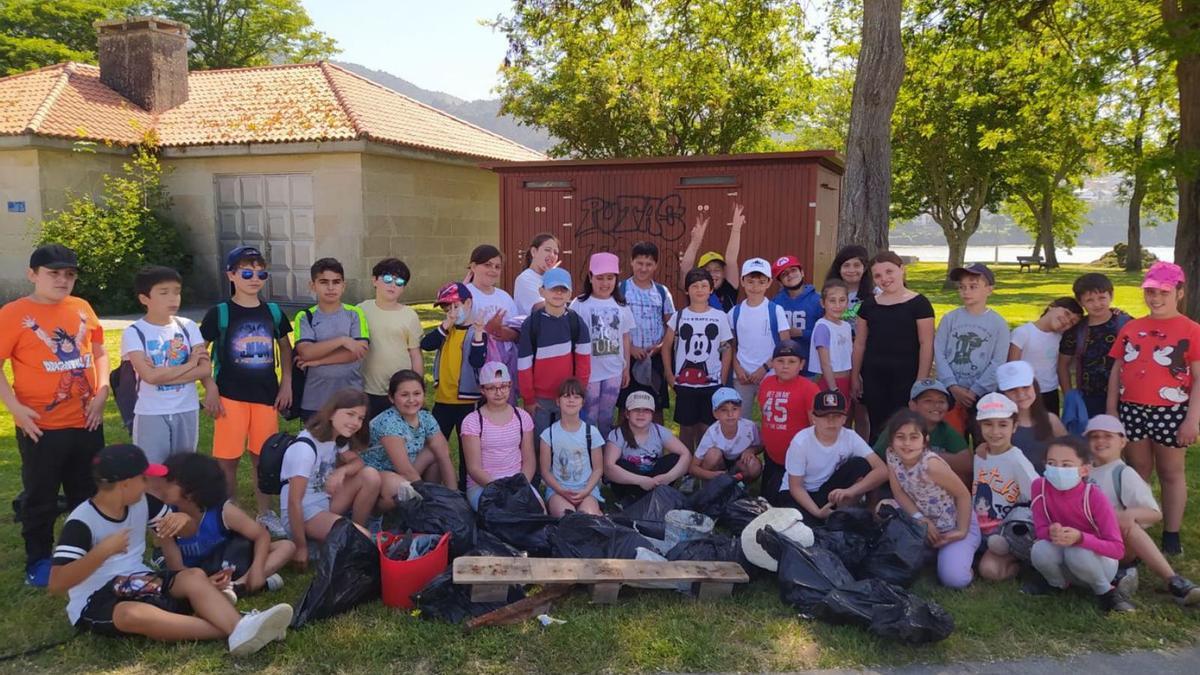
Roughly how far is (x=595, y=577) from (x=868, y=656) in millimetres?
1268

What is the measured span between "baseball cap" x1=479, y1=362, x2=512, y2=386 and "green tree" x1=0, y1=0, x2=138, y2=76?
31.4 m

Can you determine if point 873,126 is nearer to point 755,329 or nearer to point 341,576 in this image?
point 755,329

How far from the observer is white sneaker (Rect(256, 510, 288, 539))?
4800 millimetres

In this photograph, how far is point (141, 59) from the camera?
17922 millimetres

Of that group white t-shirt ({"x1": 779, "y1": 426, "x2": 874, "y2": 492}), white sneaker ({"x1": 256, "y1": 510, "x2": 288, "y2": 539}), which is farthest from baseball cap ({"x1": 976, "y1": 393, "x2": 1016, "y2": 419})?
white sneaker ({"x1": 256, "y1": 510, "x2": 288, "y2": 539})

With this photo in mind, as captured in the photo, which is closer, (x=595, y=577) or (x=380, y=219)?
(x=595, y=577)

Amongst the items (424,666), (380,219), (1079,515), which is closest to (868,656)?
(1079,515)

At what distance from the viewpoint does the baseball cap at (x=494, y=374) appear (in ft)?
16.5

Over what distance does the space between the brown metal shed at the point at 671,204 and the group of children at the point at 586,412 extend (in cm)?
438

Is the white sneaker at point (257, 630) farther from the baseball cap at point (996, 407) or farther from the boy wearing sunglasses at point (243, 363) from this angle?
the baseball cap at point (996, 407)

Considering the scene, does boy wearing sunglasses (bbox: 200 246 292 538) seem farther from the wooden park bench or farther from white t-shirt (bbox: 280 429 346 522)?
the wooden park bench

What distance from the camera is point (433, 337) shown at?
5402 millimetres

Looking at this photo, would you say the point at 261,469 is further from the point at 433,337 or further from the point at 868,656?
the point at 868,656

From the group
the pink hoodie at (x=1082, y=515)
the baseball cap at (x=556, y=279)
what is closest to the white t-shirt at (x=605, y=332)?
the baseball cap at (x=556, y=279)
